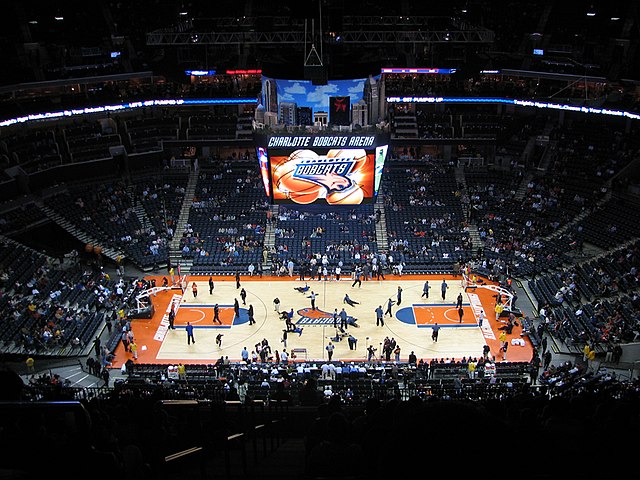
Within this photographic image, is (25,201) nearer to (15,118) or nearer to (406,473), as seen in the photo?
(15,118)

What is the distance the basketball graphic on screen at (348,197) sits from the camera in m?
31.5

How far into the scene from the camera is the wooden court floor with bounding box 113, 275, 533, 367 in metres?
30.2

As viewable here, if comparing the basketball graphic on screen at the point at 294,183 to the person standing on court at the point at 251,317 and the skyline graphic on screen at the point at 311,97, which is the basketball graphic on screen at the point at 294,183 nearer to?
the skyline graphic on screen at the point at 311,97

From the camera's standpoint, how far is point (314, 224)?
43375 millimetres

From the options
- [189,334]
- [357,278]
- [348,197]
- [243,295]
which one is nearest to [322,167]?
[348,197]

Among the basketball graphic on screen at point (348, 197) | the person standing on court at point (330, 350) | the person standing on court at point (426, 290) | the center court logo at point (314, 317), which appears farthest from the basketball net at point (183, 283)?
the person standing on court at point (426, 290)

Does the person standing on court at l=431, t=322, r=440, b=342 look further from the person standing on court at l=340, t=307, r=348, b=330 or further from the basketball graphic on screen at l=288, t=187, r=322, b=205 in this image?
the basketball graphic on screen at l=288, t=187, r=322, b=205

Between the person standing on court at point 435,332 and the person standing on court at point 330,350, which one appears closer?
the person standing on court at point 330,350

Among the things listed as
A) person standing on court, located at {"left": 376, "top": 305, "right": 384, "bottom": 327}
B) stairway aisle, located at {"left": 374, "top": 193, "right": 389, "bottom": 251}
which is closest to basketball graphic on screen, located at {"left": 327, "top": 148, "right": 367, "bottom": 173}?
person standing on court, located at {"left": 376, "top": 305, "right": 384, "bottom": 327}

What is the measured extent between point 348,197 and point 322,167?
84.9 inches

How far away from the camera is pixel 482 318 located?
33.7 meters

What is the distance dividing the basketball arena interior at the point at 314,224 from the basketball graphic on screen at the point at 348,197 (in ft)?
0.53

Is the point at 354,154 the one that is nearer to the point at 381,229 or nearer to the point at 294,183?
the point at 294,183

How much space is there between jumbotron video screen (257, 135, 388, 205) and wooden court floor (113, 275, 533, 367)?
6.53m
